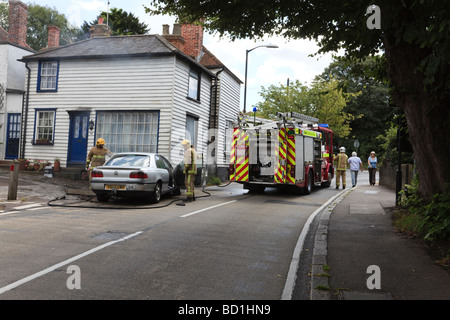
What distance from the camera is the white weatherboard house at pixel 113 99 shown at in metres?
18.3

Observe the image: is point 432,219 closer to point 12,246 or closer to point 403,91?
point 403,91

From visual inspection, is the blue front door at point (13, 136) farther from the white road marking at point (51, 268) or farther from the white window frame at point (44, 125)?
the white road marking at point (51, 268)

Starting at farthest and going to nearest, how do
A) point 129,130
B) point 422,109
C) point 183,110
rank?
1. point 183,110
2. point 129,130
3. point 422,109

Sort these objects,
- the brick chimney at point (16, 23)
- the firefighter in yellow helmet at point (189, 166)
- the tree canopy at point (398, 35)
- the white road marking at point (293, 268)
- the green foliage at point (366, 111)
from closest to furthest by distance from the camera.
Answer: the white road marking at point (293, 268), the tree canopy at point (398, 35), the firefighter in yellow helmet at point (189, 166), the brick chimney at point (16, 23), the green foliage at point (366, 111)

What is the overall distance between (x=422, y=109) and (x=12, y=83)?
23.6m

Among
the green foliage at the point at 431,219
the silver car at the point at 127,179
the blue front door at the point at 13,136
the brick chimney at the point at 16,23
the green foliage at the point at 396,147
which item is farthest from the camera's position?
the brick chimney at the point at 16,23

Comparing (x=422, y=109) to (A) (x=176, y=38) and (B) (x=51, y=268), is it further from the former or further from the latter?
(A) (x=176, y=38)

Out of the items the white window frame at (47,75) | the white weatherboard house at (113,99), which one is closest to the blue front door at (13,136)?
the white weatherboard house at (113,99)

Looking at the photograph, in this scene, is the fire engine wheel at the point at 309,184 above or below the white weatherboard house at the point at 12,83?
below

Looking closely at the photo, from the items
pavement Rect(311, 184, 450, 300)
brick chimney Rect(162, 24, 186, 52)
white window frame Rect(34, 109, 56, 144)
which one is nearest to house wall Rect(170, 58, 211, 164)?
brick chimney Rect(162, 24, 186, 52)

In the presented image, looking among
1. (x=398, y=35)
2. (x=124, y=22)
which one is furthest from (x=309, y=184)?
(x=124, y=22)

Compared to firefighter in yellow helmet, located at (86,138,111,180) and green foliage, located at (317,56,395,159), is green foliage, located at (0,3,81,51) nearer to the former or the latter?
green foliage, located at (317,56,395,159)

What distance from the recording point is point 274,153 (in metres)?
15.0

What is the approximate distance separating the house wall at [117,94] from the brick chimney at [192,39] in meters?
3.43
